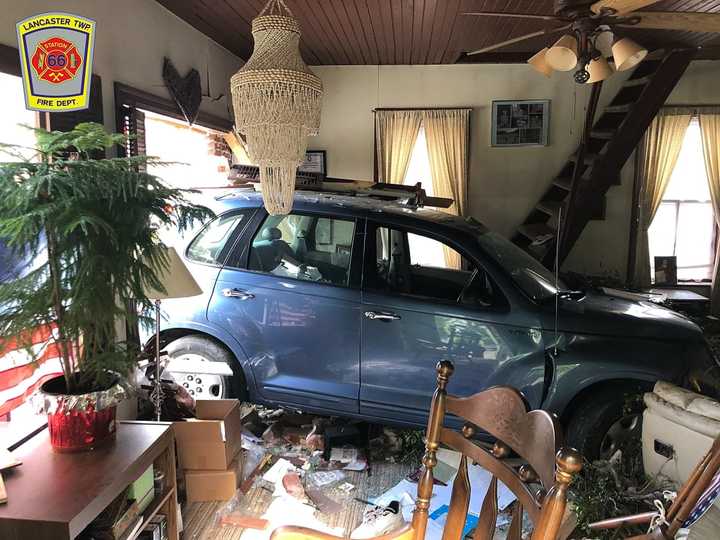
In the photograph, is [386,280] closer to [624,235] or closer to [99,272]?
[99,272]

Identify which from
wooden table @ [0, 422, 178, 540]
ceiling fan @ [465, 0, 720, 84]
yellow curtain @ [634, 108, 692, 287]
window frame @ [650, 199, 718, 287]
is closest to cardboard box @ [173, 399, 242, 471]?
wooden table @ [0, 422, 178, 540]

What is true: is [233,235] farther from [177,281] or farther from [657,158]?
[657,158]

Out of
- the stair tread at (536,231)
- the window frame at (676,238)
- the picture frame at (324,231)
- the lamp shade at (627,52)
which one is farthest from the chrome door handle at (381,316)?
the window frame at (676,238)

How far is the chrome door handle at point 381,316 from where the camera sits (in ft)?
8.68

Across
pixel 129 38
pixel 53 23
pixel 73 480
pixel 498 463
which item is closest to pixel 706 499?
pixel 498 463

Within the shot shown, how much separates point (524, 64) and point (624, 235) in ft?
6.81

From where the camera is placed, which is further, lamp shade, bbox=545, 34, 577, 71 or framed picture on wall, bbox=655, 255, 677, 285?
framed picture on wall, bbox=655, 255, 677, 285

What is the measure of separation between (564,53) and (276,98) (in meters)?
1.85

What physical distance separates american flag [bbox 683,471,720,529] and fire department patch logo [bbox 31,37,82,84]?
8.65 feet

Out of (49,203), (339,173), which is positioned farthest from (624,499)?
(339,173)

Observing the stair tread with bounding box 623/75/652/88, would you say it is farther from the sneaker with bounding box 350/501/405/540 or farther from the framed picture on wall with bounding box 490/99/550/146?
the sneaker with bounding box 350/501/405/540

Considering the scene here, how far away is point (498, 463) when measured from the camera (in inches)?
46.4

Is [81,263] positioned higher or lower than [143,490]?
higher

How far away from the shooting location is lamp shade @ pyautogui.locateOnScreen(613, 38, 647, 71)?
2.76m
